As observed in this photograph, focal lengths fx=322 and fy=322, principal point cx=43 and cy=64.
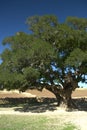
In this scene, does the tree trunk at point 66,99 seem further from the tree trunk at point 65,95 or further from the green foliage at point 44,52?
the green foliage at point 44,52

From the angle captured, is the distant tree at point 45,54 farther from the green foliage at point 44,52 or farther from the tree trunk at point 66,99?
the tree trunk at point 66,99

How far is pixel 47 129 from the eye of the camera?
63.2ft

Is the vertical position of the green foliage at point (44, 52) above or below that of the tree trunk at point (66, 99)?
above

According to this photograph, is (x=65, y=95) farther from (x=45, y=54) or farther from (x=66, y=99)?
(x=45, y=54)

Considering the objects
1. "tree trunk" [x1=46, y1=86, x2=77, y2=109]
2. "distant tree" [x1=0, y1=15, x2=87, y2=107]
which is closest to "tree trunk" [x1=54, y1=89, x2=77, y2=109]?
"tree trunk" [x1=46, y1=86, x2=77, y2=109]

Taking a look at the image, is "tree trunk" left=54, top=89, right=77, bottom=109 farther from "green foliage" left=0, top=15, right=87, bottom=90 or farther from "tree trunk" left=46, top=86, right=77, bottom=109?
"green foliage" left=0, top=15, right=87, bottom=90

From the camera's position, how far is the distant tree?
2861 centimetres

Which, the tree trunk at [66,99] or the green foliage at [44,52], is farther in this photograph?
the tree trunk at [66,99]

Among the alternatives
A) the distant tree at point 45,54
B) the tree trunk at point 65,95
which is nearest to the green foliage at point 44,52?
the distant tree at point 45,54

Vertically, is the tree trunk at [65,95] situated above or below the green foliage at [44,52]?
below

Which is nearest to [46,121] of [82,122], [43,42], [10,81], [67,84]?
[82,122]

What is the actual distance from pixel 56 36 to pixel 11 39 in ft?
14.7

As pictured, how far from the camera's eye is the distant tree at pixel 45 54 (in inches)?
1126

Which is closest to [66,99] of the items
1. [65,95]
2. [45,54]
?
[65,95]
